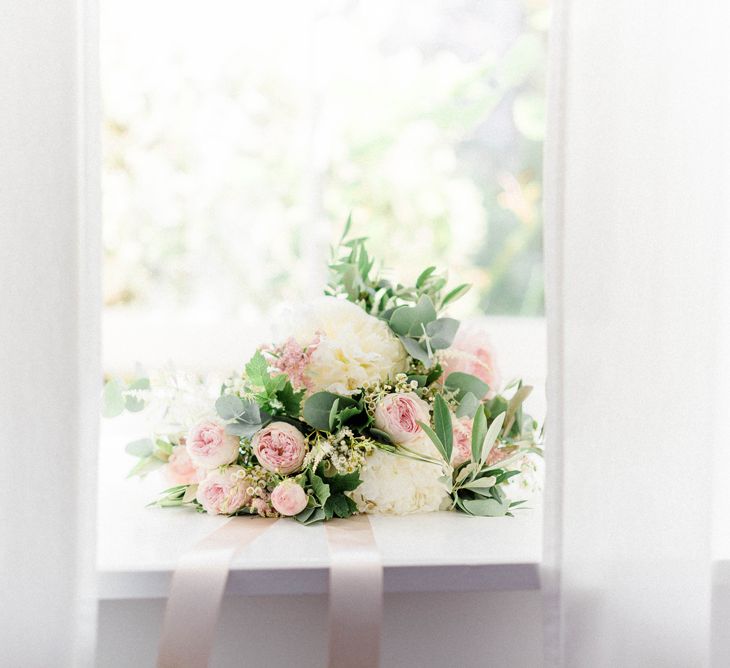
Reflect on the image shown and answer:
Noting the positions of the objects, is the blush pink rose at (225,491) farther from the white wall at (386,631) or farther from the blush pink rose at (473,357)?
the blush pink rose at (473,357)

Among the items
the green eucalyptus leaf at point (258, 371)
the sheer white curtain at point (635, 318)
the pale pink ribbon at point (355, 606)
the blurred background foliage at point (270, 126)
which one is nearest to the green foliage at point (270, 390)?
the green eucalyptus leaf at point (258, 371)

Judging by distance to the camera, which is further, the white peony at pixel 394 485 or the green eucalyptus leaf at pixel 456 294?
the green eucalyptus leaf at pixel 456 294

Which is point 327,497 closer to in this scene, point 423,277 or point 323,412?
point 323,412

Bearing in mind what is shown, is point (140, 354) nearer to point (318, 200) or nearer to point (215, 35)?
point (318, 200)

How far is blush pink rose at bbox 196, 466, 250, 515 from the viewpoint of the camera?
99 centimetres

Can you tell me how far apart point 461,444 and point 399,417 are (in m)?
0.09

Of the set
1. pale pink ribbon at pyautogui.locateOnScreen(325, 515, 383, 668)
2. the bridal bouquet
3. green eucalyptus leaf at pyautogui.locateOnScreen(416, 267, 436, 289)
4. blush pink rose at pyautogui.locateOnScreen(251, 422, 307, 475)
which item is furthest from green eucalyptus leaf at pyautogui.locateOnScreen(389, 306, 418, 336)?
pale pink ribbon at pyautogui.locateOnScreen(325, 515, 383, 668)

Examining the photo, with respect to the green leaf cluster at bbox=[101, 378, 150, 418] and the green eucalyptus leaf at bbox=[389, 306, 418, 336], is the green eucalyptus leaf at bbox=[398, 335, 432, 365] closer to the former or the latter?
the green eucalyptus leaf at bbox=[389, 306, 418, 336]

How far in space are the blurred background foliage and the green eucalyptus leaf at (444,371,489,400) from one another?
640mm

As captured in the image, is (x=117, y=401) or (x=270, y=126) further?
(x=270, y=126)

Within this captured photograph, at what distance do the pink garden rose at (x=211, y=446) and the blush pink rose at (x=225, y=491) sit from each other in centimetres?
1

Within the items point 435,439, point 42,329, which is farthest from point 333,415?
point 42,329

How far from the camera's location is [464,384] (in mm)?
1093

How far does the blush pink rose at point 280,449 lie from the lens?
3.16 ft
